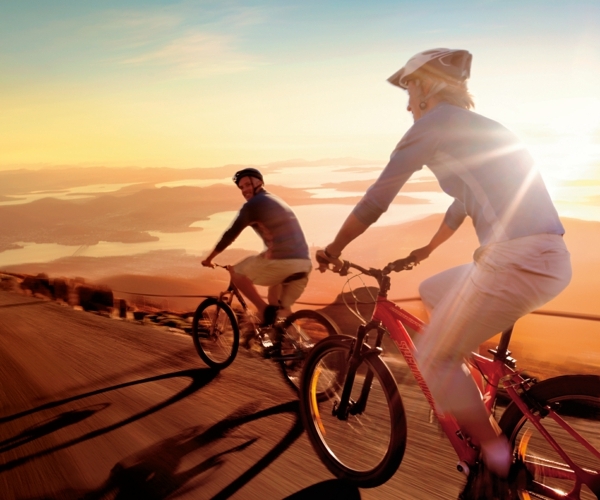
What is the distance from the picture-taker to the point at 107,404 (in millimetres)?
4891

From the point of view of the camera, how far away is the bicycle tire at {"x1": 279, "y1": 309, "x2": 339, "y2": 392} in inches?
196

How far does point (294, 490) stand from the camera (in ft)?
10.8

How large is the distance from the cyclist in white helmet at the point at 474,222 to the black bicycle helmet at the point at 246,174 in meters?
2.73

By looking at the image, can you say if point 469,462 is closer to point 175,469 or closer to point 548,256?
point 548,256

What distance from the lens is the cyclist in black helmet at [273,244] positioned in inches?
208

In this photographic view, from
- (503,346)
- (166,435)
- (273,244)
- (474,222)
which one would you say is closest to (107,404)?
(166,435)

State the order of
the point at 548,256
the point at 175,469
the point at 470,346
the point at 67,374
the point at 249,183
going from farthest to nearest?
the point at 67,374 < the point at 249,183 < the point at 175,469 < the point at 470,346 < the point at 548,256

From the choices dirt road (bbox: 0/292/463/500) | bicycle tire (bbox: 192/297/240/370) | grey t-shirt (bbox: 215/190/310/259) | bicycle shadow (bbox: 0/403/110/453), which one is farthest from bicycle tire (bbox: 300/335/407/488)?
bicycle tire (bbox: 192/297/240/370)

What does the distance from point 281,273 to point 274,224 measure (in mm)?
463

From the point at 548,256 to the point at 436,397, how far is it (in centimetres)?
89

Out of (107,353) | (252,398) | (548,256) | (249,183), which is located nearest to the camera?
(548,256)

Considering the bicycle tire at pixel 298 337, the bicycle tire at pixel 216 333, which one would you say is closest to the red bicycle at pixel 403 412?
the bicycle tire at pixel 298 337

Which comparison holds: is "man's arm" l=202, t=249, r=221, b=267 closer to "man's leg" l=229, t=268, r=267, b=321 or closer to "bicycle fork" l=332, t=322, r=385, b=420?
"man's leg" l=229, t=268, r=267, b=321

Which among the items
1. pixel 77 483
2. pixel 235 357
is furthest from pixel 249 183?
pixel 77 483
